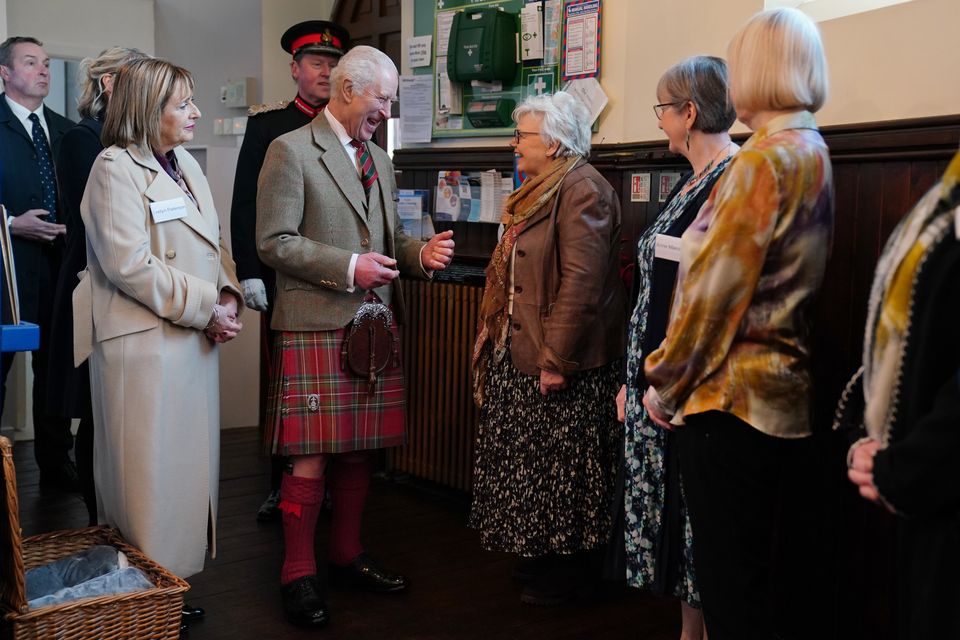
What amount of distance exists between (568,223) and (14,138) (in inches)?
106

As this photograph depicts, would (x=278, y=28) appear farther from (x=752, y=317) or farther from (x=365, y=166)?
(x=752, y=317)

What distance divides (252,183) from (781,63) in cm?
219

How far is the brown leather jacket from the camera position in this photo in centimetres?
267

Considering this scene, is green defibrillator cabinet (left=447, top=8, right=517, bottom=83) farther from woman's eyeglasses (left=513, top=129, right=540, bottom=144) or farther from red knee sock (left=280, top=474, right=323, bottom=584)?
red knee sock (left=280, top=474, right=323, bottom=584)

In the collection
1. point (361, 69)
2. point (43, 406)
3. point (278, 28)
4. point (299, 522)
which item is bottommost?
point (299, 522)

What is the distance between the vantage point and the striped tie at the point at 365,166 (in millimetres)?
2773

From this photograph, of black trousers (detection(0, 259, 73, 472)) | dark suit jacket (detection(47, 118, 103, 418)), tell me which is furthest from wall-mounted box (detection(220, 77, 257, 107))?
dark suit jacket (detection(47, 118, 103, 418))

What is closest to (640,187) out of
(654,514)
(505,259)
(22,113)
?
(505,259)

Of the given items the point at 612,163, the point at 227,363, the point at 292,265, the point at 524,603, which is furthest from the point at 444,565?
the point at 227,363

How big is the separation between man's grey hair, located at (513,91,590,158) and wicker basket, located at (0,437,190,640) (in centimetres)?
161

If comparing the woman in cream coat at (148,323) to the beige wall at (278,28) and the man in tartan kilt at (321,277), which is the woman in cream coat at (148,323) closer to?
the man in tartan kilt at (321,277)

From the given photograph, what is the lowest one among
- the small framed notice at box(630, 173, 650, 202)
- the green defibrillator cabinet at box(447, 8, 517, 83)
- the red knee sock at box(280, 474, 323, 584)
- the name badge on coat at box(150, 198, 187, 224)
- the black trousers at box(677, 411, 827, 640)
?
the red knee sock at box(280, 474, 323, 584)

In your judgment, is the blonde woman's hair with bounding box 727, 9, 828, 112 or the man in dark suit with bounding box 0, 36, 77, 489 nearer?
the blonde woman's hair with bounding box 727, 9, 828, 112

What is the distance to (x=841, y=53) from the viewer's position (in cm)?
242
